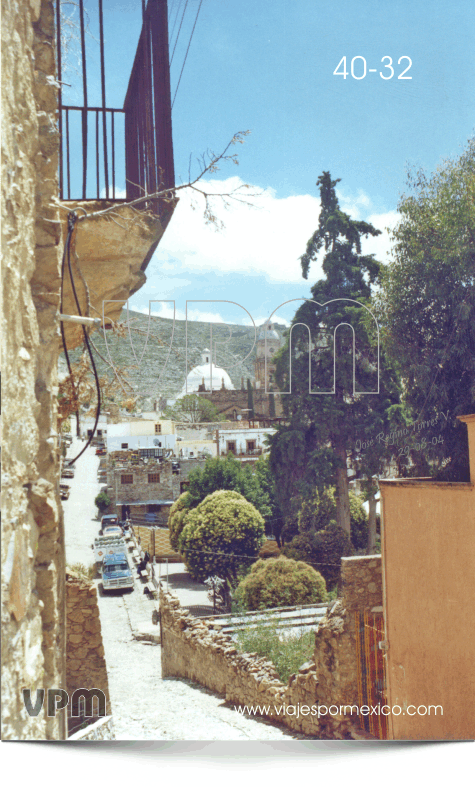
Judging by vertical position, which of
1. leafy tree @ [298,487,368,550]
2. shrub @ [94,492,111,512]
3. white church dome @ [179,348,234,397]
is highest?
white church dome @ [179,348,234,397]

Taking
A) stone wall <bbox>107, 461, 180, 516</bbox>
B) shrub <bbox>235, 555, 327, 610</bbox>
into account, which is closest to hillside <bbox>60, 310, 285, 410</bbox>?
stone wall <bbox>107, 461, 180, 516</bbox>

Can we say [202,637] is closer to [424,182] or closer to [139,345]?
[139,345]

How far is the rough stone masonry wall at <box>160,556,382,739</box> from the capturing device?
508cm

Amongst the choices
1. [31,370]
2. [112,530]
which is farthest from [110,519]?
[31,370]

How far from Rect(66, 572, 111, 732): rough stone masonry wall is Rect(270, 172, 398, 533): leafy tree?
396 cm

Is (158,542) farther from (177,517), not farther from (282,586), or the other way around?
(282,586)

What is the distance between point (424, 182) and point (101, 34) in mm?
3547

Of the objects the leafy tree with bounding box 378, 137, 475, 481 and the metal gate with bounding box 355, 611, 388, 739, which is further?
the leafy tree with bounding box 378, 137, 475, 481

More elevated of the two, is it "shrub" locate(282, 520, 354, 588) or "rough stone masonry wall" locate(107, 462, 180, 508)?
"rough stone masonry wall" locate(107, 462, 180, 508)

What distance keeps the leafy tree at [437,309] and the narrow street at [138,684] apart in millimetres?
3273

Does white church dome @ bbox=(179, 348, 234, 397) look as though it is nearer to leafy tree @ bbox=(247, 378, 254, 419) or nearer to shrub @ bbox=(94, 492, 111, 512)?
leafy tree @ bbox=(247, 378, 254, 419)

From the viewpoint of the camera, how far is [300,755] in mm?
4070

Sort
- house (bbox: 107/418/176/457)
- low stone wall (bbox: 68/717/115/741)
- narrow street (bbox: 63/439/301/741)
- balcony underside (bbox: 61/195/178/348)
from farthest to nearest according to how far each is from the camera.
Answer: house (bbox: 107/418/176/457) → balcony underside (bbox: 61/195/178/348) → narrow street (bbox: 63/439/301/741) → low stone wall (bbox: 68/717/115/741)

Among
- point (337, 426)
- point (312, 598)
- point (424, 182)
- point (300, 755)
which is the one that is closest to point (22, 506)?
point (300, 755)
